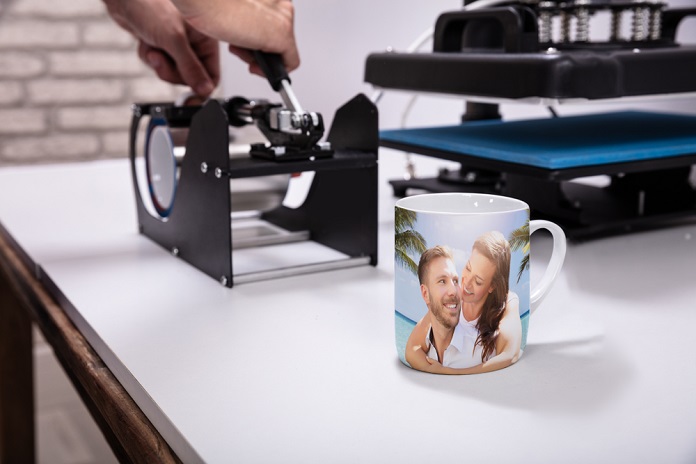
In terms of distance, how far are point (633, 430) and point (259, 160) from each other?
0.39 m

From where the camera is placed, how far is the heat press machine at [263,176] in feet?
2.24

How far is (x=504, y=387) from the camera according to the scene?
472 mm

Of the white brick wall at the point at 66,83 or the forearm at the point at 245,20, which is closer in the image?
the forearm at the point at 245,20

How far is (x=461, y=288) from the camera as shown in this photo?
1.53ft

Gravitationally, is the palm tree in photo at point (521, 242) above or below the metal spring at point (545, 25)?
below

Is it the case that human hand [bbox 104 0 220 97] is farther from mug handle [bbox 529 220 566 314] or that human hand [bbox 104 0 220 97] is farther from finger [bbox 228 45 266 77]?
mug handle [bbox 529 220 566 314]

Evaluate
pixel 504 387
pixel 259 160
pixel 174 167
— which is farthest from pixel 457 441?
pixel 174 167

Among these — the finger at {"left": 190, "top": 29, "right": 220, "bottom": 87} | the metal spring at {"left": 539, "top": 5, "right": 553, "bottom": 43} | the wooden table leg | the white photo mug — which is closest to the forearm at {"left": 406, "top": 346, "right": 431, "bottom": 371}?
the white photo mug

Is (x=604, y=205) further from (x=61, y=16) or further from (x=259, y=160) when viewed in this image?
(x=61, y=16)

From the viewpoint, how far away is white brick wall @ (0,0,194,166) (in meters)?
1.87

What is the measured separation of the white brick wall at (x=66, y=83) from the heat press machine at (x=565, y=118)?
1.19m

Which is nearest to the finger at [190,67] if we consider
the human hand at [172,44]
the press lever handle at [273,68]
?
the human hand at [172,44]

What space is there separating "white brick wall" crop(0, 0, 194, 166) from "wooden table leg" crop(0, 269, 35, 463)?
0.85 m

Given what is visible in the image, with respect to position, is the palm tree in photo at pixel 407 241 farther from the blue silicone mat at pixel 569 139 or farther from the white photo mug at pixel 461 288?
the blue silicone mat at pixel 569 139
